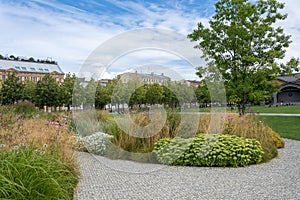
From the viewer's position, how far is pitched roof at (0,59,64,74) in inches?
2187

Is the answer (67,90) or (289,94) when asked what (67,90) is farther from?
(289,94)

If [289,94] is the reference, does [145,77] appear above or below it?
below

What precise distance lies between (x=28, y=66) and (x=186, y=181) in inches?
2401

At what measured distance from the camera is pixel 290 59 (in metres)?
12.0

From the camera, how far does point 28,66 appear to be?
59250 millimetres

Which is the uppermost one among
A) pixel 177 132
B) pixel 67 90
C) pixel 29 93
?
pixel 67 90

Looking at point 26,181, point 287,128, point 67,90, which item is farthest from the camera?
point 67,90

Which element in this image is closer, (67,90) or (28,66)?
(67,90)

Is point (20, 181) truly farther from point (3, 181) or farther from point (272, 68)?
point (272, 68)

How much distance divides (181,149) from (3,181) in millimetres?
3869

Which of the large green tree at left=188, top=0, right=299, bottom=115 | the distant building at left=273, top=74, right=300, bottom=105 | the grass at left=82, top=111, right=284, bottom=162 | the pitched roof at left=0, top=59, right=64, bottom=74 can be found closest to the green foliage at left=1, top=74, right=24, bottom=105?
the pitched roof at left=0, top=59, right=64, bottom=74

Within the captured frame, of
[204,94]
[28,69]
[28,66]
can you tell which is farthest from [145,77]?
[28,66]

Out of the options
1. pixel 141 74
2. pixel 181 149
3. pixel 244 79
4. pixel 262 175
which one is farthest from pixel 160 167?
pixel 244 79

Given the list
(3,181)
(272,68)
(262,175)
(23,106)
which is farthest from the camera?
(23,106)
